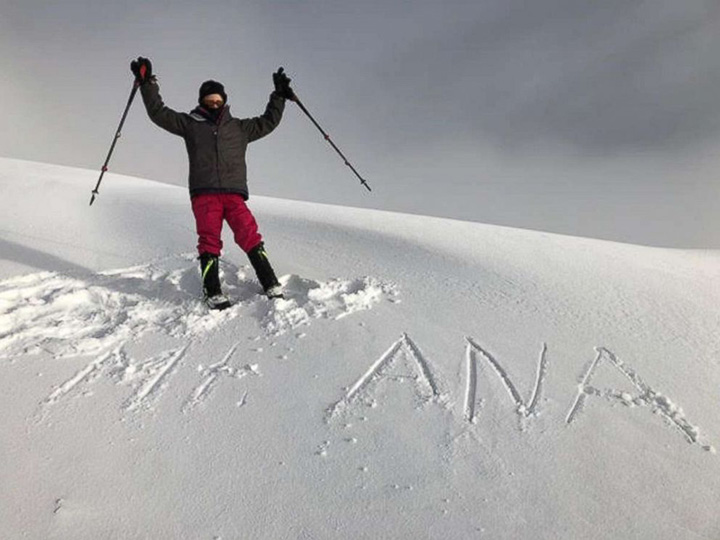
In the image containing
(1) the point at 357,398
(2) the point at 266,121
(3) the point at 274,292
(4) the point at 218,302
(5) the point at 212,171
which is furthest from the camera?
(2) the point at 266,121

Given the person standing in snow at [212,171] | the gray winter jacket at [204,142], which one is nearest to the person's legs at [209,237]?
the person standing in snow at [212,171]

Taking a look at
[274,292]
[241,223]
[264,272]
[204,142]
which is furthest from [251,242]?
[204,142]

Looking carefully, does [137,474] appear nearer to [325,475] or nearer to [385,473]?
[325,475]

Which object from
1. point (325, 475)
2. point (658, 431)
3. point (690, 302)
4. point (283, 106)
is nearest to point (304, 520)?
point (325, 475)

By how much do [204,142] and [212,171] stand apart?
0.90 feet

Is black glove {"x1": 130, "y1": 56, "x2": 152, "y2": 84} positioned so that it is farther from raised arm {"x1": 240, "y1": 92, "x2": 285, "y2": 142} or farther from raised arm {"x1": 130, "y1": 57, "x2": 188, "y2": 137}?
raised arm {"x1": 240, "y1": 92, "x2": 285, "y2": 142}

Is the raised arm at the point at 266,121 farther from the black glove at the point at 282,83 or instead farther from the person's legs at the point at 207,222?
the person's legs at the point at 207,222

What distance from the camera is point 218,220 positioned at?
4.41m

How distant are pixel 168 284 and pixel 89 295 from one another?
68 cm

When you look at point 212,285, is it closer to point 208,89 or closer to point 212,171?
point 212,171

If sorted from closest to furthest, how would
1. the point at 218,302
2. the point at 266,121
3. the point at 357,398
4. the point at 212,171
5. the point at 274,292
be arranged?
the point at 357,398 < the point at 218,302 < the point at 274,292 < the point at 212,171 < the point at 266,121

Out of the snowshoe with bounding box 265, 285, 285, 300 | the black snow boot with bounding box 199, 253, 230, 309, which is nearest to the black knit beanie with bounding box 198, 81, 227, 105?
the black snow boot with bounding box 199, 253, 230, 309

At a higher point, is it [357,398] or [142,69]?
[142,69]

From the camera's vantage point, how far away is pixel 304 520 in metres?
2.16
